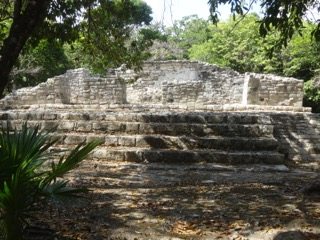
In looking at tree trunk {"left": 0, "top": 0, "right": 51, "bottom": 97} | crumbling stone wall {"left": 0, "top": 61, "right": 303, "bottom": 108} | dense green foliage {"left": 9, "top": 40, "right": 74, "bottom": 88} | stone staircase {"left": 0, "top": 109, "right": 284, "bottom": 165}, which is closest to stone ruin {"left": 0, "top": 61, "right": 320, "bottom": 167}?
stone staircase {"left": 0, "top": 109, "right": 284, "bottom": 165}

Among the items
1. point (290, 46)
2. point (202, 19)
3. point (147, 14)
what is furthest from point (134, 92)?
point (202, 19)

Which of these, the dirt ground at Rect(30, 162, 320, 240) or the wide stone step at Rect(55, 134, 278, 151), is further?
the wide stone step at Rect(55, 134, 278, 151)

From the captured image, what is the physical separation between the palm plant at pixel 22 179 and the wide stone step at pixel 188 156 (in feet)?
15.2

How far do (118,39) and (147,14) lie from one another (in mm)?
25252

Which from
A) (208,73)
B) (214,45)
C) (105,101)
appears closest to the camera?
(105,101)

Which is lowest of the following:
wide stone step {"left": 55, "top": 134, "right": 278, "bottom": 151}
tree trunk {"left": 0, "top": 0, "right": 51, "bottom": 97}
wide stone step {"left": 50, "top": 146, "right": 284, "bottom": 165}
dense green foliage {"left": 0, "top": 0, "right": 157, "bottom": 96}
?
wide stone step {"left": 50, "top": 146, "right": 284, "bottom": 165}

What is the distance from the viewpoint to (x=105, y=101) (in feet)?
48.7

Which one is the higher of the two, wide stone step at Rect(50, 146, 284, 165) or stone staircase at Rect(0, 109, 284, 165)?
stone staircase at Rect(0, 109, 284, 165)

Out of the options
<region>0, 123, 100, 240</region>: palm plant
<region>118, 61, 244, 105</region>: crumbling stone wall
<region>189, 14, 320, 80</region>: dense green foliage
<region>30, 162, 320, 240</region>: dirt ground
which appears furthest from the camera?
<region>189, 14, 320, 80</region>: dense green foliage

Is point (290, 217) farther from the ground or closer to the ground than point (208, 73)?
closer to the ground

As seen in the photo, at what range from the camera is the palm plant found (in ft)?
6.97

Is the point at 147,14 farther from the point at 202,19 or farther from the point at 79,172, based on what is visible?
the point at 79,172

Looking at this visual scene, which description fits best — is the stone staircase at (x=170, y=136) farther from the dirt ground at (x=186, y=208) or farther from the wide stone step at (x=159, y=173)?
the dirt ground at (x=186, y=208)

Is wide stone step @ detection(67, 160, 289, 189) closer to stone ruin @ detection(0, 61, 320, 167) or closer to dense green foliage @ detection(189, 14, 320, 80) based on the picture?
stone ruin @ detection(0, 61, 320, 167)
